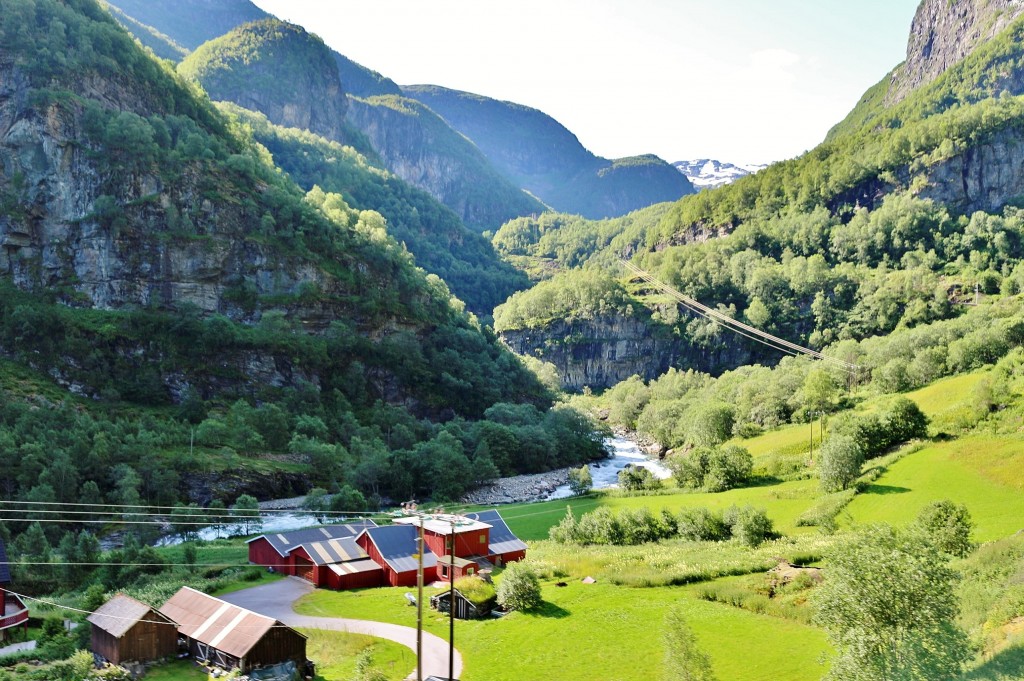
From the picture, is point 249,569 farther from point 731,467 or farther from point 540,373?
point 540,373

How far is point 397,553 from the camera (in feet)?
172

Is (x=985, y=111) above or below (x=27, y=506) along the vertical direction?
above

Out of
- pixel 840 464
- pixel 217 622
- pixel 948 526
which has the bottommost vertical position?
pixel 217 622

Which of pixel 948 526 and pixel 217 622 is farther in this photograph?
pixel 948 526

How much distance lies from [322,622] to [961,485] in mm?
44427

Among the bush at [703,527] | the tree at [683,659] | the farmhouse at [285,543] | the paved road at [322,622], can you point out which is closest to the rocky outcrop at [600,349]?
the bush at [703,527]

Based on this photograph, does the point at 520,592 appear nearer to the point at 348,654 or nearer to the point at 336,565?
the point at 348,654

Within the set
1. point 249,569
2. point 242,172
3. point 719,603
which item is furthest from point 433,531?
point 242,172

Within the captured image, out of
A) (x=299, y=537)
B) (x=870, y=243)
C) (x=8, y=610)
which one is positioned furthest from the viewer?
(x=870, y=243)

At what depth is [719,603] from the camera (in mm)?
40188

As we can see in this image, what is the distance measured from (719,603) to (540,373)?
359ft

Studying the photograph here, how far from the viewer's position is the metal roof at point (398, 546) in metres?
51.6

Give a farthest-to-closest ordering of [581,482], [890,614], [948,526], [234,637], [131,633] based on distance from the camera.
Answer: [581,482] < [948,526] < [131,633] < [234,637] < [890,614]

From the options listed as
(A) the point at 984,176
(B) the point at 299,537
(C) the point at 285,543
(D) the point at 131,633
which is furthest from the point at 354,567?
(A) the point at 984,176
